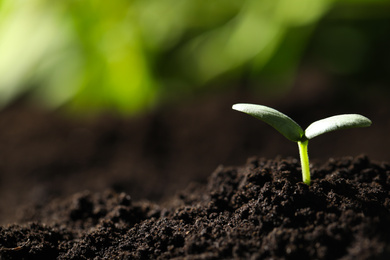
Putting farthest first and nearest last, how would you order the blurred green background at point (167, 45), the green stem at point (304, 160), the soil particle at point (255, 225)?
the blurred green background at point (167, 45)
the green stem at point (304, 160)
the soil particle at point (255, 225)

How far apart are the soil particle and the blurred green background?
1293mm

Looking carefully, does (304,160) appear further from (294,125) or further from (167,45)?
(167,45)

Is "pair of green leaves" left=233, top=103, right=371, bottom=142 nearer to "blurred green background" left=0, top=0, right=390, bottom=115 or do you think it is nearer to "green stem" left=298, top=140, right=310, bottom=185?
"green stem" left=298, top=140, right=310, bottom=185

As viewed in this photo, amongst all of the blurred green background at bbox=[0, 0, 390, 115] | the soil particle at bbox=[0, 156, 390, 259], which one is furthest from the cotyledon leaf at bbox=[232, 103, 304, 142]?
the blurred green background at bbox=[0, 0, 390, 115]

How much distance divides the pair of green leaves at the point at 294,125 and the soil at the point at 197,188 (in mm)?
108

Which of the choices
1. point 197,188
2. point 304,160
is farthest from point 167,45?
point 304,160

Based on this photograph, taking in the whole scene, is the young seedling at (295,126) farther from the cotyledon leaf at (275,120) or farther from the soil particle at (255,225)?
the soil particle at (255,225)

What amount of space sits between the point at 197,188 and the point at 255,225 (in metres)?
0.50

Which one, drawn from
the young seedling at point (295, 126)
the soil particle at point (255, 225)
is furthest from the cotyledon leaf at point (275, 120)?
the soil particle at point (255, 225)

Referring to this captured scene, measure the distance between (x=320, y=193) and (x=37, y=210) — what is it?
910mm

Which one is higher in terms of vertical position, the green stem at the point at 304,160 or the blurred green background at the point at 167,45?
the blurred green background at the point at 167,45

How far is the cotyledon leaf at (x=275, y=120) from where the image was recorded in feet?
2.67

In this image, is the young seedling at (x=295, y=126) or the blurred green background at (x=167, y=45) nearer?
the young seedling at (x=295, y=126)

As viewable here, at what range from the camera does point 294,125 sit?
0.85 m
